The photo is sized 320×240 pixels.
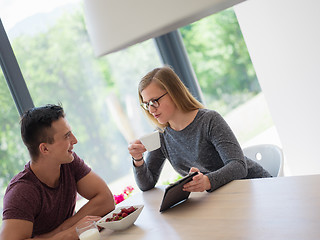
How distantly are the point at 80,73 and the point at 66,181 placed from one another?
4.19 ft

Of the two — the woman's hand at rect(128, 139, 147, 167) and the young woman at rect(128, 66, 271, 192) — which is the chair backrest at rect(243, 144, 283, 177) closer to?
the young woman at rect(128, 66, 271, 192)

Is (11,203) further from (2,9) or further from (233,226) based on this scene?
(2,9)

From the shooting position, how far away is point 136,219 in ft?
5.75

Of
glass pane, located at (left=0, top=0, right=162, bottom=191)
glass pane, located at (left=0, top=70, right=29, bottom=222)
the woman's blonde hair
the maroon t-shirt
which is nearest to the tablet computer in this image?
the woman's blonde hair

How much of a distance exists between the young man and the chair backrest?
88 centimetres

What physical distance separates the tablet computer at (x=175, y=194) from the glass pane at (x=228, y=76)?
2224mm

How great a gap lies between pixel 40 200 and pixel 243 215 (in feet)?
3.54

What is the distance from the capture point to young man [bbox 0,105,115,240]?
1.95 m

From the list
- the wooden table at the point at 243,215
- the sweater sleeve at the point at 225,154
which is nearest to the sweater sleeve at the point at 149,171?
the wooden table at the point at 243,215

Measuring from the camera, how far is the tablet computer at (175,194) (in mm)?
1647

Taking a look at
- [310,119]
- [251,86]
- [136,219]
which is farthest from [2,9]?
[251,86]

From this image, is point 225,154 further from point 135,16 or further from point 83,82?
point 83,82

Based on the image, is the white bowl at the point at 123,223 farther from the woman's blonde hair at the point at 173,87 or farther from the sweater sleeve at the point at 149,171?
the woman's blonde hair at the point at 173,87

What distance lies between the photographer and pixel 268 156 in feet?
7.48
